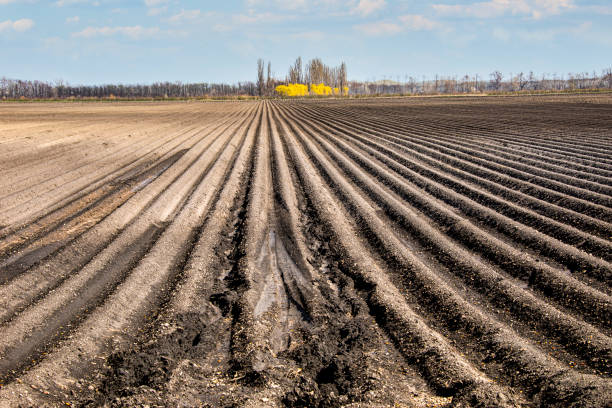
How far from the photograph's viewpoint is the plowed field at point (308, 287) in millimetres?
3217

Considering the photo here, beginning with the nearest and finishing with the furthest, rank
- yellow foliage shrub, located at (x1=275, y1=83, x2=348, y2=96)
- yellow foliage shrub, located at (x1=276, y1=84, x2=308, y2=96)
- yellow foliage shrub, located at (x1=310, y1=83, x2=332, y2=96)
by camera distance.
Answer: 1. yellow foliage shrub, located at (x1=276, y1=84, x2=308, y2=96)
2. yellow foliage shrub, located at (x1=275, y1=83, x2=348, y2=96)
3. yellow foliage shrub, located at (x1=310, y1=83, x2=332, y2=96)

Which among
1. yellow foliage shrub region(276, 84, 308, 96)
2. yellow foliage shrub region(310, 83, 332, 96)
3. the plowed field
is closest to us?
the plowed field

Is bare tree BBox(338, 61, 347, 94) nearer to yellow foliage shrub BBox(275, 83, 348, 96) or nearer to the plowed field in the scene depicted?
yellow foliage shrub BBox(275, 83, 348, 96)

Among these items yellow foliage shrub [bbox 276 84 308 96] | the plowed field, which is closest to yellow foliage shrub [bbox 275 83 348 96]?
yellow foliage shrub [bbox 276 84 308 96]

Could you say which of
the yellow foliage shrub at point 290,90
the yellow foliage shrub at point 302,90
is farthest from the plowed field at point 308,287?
the yellow foliage shrub at point 302,90

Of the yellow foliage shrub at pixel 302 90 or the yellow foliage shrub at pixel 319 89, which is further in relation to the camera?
the yellow foliage shrub at pixel 319 89

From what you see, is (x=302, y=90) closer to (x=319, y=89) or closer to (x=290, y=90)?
(x=319, y=89)

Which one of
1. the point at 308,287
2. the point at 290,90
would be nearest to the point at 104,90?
the point at 290,90

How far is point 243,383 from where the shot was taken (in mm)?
3238

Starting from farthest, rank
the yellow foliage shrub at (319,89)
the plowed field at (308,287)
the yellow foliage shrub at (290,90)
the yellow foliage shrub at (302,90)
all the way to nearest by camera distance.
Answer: the yellow foliage shrub at (319,89) < the yellow foliage shrub at (302,90) < the yellow foliage shrub at (290,90) < the plowed field at (308,287)

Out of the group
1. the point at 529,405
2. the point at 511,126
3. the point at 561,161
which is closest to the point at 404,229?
the point at 529,405

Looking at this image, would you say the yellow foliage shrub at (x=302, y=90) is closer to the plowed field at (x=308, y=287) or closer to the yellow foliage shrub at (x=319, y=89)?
the yellow foliage shrub at (x=319, y=89)

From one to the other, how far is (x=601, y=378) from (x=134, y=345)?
3.33m

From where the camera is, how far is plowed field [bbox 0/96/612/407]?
3217 mm
